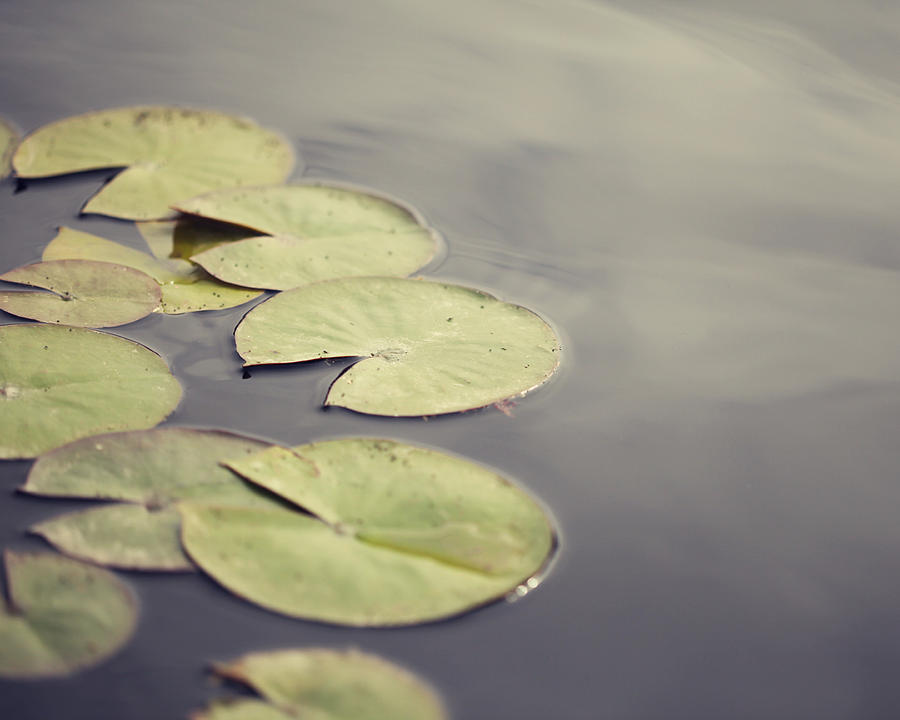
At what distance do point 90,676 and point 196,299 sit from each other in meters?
0.77

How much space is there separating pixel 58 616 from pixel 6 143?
130cm

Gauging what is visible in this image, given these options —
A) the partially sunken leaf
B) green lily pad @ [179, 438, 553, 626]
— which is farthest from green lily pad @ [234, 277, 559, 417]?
the partially sunken leaf

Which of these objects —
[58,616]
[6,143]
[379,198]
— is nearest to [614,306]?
[379,198]

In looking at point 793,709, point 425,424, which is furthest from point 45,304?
point 793,709

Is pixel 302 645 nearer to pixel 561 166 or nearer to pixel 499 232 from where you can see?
pixel 499 232

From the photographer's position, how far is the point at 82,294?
1.57 metres

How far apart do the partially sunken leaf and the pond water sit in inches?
1.0

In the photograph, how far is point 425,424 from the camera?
53.7 inches

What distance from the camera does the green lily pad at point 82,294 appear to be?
1.52m

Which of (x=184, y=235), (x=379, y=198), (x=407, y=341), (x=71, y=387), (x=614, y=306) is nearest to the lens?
(x=71, y=387)

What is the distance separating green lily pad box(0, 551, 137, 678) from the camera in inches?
38.7

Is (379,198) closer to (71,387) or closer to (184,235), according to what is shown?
(184,235)

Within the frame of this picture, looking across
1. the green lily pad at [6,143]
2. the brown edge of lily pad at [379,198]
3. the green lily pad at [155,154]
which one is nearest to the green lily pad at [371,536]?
the brown edge of lily pad at [379,198]

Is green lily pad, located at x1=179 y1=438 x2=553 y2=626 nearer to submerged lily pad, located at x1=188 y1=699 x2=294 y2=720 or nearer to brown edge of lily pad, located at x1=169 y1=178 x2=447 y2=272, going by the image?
submerged lily pad, located at x1=188 y1=699 x2=294 y2=720
